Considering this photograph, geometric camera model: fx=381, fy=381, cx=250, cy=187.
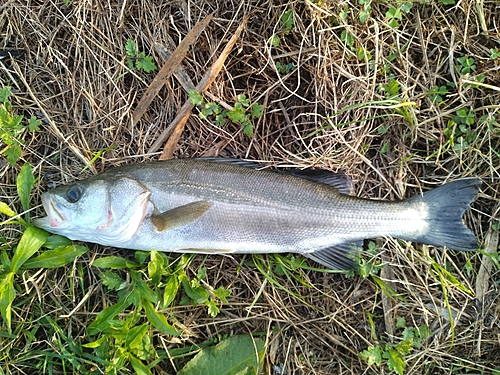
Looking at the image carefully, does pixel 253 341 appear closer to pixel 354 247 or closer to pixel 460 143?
pixel 354 247

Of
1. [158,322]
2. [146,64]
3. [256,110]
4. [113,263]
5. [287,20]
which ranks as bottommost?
[158,322]

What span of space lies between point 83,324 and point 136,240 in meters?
0.92

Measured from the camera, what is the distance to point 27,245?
3074mm

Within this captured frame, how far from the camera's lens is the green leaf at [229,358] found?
3.19 metres

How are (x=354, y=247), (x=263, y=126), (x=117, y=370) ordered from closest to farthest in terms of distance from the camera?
(x=117, y=370) < (x=354, y=247) < (x=263, y=126)

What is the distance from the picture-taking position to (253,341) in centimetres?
325

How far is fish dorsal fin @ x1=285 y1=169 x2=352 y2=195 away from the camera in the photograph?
3254 millimetres

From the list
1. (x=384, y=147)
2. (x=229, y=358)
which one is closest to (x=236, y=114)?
(x=384, y=147)

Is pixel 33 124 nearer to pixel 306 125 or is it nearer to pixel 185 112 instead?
pixel 185 112

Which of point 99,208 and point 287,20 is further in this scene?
point 287,20

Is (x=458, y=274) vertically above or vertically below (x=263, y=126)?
below

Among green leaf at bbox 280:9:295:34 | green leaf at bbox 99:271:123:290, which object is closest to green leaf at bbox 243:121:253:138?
green leaf at bbox 280:9:295:34

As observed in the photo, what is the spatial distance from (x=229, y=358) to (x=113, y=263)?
1257 millimetres

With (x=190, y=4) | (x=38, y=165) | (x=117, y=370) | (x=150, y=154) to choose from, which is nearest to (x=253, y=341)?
(x=117, y=370)
